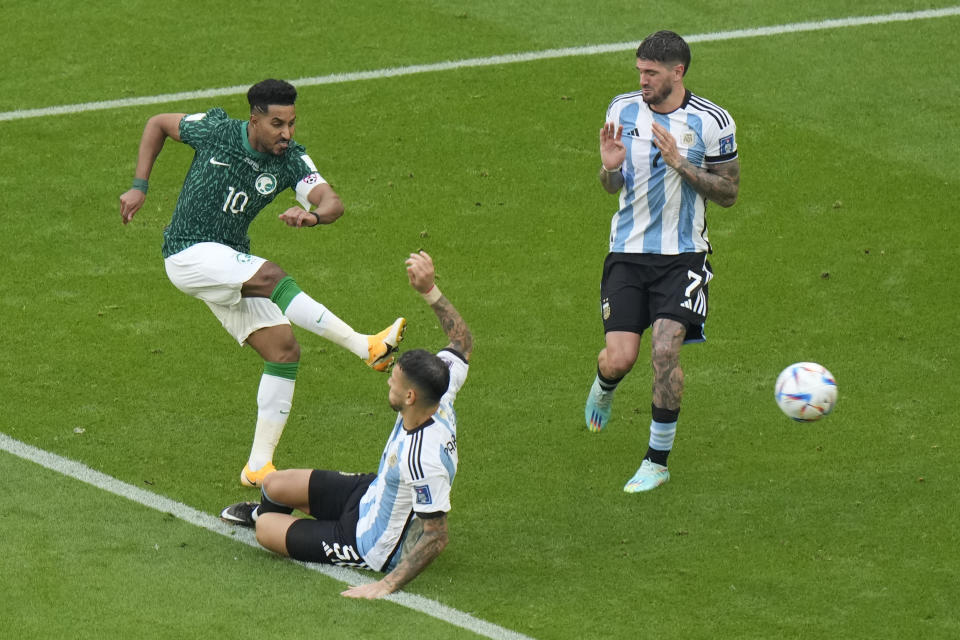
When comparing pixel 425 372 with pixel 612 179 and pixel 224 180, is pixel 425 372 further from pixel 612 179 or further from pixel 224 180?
pixel 612 179

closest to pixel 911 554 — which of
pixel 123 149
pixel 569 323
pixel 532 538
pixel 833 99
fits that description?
pixel 532 538

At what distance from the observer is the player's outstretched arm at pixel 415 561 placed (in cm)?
723

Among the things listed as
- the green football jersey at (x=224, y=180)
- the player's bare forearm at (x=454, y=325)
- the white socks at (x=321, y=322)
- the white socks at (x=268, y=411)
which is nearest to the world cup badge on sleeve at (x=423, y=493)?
the player's bare forearm at (x=454, y=325)

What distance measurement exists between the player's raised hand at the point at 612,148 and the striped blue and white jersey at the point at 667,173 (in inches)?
6.6

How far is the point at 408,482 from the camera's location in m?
7.21

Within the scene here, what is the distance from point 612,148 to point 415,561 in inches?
110

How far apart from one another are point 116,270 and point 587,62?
18.6 feet

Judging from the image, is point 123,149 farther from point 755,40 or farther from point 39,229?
point 755,40

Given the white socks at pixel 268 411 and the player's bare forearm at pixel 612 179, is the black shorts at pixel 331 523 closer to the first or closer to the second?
the white socks at pixel 268 411

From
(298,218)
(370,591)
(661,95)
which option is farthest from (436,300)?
(661,95)

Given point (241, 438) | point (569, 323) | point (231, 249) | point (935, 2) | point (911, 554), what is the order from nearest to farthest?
point (911, 554)
point (231, 249)
point (241, 438)
point (569, 323)
point (935, 2)

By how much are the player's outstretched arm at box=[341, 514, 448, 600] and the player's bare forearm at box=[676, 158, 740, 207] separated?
261 cm

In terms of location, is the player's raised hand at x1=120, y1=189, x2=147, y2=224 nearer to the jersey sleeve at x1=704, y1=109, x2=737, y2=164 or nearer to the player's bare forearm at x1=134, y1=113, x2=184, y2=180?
the player's bare forearm at x1=134, y1=113, x2=184, y2=180

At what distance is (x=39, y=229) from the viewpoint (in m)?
12.3
